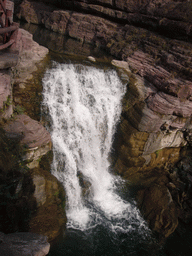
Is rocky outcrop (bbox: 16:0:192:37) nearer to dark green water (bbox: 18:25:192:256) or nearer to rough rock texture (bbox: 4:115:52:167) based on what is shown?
rough rock texture (bbox: 4:115:52:167)

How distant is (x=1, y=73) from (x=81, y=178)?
→ 500 cm

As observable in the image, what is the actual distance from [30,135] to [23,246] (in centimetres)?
309

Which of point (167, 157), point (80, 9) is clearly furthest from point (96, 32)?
point (167, 157)

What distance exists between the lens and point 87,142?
8742mm

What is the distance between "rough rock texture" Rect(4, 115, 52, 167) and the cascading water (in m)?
1.49

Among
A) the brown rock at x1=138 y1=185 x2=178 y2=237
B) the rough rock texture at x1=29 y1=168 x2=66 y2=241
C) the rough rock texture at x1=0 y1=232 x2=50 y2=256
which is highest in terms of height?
the rough rock texture at x1=0 y1=232 x2=50 y2=256

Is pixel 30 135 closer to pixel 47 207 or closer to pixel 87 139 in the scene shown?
pixel 47 207

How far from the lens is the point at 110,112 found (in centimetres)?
948

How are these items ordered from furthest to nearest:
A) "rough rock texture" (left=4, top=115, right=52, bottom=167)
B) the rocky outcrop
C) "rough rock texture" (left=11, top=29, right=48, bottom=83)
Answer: the rocky outcrop → "rough rock texture" (left=11, top=29, right=48, bottom=83) → "rough rock texture" (left=4, top=115, right=52, bottom=167)

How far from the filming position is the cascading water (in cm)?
749

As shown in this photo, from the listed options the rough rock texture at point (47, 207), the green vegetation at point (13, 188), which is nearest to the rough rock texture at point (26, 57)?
the green vegetation at point (13, 188)

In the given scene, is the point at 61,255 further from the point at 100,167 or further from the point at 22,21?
the point at 22,21

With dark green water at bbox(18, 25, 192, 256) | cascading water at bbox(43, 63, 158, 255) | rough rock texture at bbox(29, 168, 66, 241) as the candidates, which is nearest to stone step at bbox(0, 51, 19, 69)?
cascading water at bbox(43, 63, 158, 255)

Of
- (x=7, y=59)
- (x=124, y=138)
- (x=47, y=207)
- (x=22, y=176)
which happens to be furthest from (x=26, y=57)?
(x=47, y=207)
